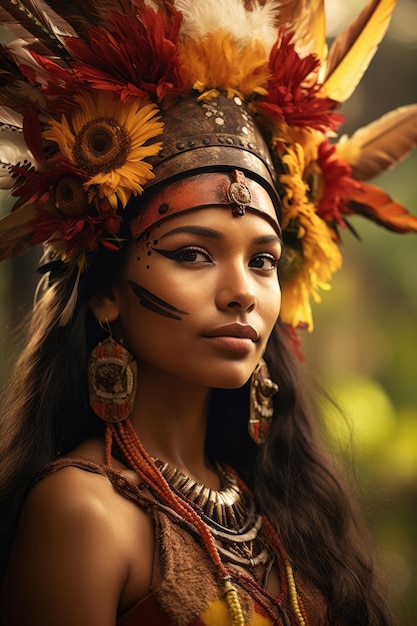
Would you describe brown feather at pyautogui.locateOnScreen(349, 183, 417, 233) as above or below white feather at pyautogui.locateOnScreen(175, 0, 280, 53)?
below

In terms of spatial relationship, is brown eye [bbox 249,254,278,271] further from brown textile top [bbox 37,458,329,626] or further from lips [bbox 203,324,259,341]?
brown textile top [bbox 37,458,329,626]

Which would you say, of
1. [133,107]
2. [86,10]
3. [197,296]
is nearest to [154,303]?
[197,296]

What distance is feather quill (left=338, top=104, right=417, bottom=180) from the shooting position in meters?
2.17

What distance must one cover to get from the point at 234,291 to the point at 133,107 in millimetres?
473

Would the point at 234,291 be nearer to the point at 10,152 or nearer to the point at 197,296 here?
the point at 197,296

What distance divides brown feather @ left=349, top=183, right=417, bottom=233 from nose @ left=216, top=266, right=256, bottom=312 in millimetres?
575

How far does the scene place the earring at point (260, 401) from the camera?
2.07m

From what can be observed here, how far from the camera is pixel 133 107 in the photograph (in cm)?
177

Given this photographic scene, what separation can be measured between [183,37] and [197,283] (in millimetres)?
588

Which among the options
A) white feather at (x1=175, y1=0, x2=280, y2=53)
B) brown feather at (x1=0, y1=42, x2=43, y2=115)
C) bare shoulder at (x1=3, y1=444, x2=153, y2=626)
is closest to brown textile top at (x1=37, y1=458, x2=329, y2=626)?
bare shoulder at (x1=3, y1=444, x2=153, y2=626)

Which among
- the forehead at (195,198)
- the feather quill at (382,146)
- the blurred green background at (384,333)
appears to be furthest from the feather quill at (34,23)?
the blurred green background at (384,333)

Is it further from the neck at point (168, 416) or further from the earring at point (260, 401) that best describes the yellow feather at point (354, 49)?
the neck at point (168, 416)

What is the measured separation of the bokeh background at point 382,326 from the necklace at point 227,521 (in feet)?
2.18

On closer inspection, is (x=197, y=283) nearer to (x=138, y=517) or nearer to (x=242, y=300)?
(x=242, y=300)
